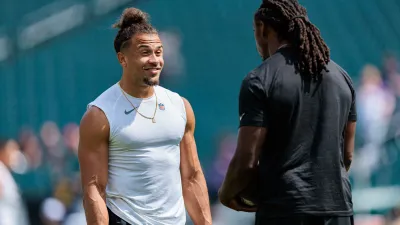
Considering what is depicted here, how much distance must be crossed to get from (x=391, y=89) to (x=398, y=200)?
1.23 meters

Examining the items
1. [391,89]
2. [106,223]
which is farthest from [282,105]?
[391,89]

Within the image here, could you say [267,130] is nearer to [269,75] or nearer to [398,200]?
[269,75]

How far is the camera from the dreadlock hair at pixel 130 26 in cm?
448

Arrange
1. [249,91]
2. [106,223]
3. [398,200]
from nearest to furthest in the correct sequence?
[249,91] → [106,223] → [398,200]

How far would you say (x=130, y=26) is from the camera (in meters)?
4.52

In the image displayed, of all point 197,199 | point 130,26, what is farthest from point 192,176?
point 130,26

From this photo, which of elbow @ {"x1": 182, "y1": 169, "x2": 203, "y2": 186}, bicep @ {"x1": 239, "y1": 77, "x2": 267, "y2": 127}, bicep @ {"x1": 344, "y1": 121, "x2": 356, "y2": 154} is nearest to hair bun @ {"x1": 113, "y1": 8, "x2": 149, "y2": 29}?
elbow @ {"x1": 182, "y1": 169, "x2": 203, "y2": 186}

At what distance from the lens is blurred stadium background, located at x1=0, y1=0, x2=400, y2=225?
29.1 ft

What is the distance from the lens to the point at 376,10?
10.1m

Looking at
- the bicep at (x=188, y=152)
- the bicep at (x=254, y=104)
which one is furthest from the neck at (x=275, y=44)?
the bicep at (x=188, y=152)

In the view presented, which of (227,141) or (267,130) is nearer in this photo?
(267,130)

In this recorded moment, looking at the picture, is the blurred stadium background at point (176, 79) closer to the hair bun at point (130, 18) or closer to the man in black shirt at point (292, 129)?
the hair bun at point (130, 18)

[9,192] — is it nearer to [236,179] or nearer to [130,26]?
[130,26]

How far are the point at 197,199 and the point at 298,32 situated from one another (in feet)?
4.04
